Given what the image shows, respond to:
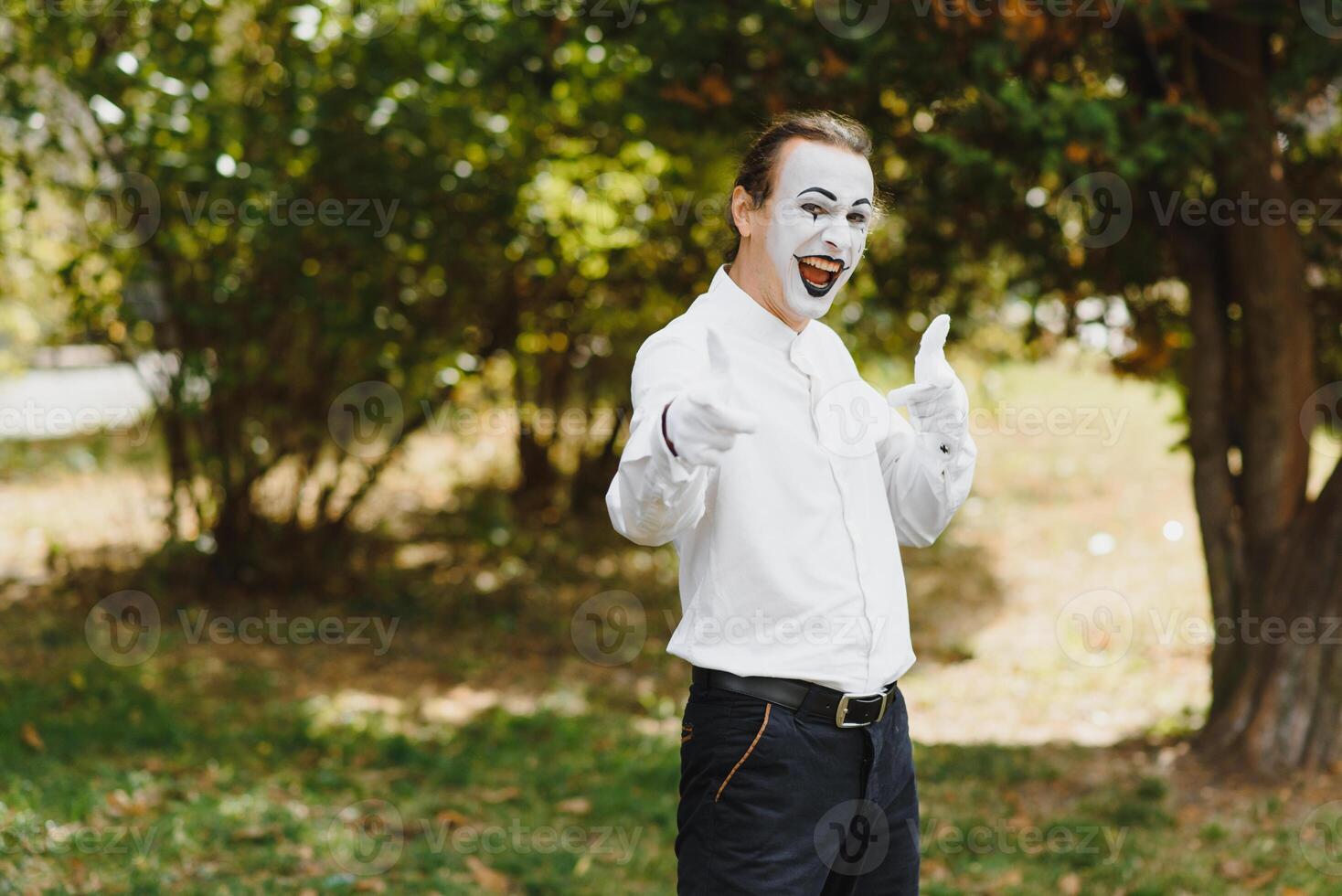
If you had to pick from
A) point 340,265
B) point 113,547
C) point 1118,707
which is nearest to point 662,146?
point 340,265

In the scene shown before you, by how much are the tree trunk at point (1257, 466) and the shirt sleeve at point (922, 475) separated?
2991 millimetres

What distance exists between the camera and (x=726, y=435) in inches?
75.1

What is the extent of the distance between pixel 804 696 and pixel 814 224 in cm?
82

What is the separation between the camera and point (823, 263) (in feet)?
7.59

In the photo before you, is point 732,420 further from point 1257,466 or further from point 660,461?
point 1257,466

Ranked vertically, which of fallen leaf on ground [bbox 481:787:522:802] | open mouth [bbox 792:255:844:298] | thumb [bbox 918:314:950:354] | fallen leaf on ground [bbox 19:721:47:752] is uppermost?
open mouth [bbox 792:255:844:298]

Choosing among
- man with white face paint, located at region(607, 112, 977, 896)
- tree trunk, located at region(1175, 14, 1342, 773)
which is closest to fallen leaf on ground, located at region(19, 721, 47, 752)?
man with white face paint, located at region(607, 112, 977, 896)

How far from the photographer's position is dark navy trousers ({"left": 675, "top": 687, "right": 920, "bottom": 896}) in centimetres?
221

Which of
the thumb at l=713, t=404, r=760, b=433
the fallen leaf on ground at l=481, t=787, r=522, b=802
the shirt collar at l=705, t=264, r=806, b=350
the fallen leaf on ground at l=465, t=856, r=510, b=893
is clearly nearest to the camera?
the thumb at l=713, t=404, r=760, b=433

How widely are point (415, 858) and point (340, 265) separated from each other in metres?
3.53

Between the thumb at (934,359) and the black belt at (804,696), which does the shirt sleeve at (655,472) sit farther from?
the thumb at (934,359)

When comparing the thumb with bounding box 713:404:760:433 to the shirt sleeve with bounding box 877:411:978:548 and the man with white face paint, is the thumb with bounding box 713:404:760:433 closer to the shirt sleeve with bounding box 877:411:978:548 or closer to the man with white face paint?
the man with white face paint

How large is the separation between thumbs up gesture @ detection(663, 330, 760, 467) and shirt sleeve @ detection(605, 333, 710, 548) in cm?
3

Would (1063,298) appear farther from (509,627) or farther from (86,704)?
(86,704)
